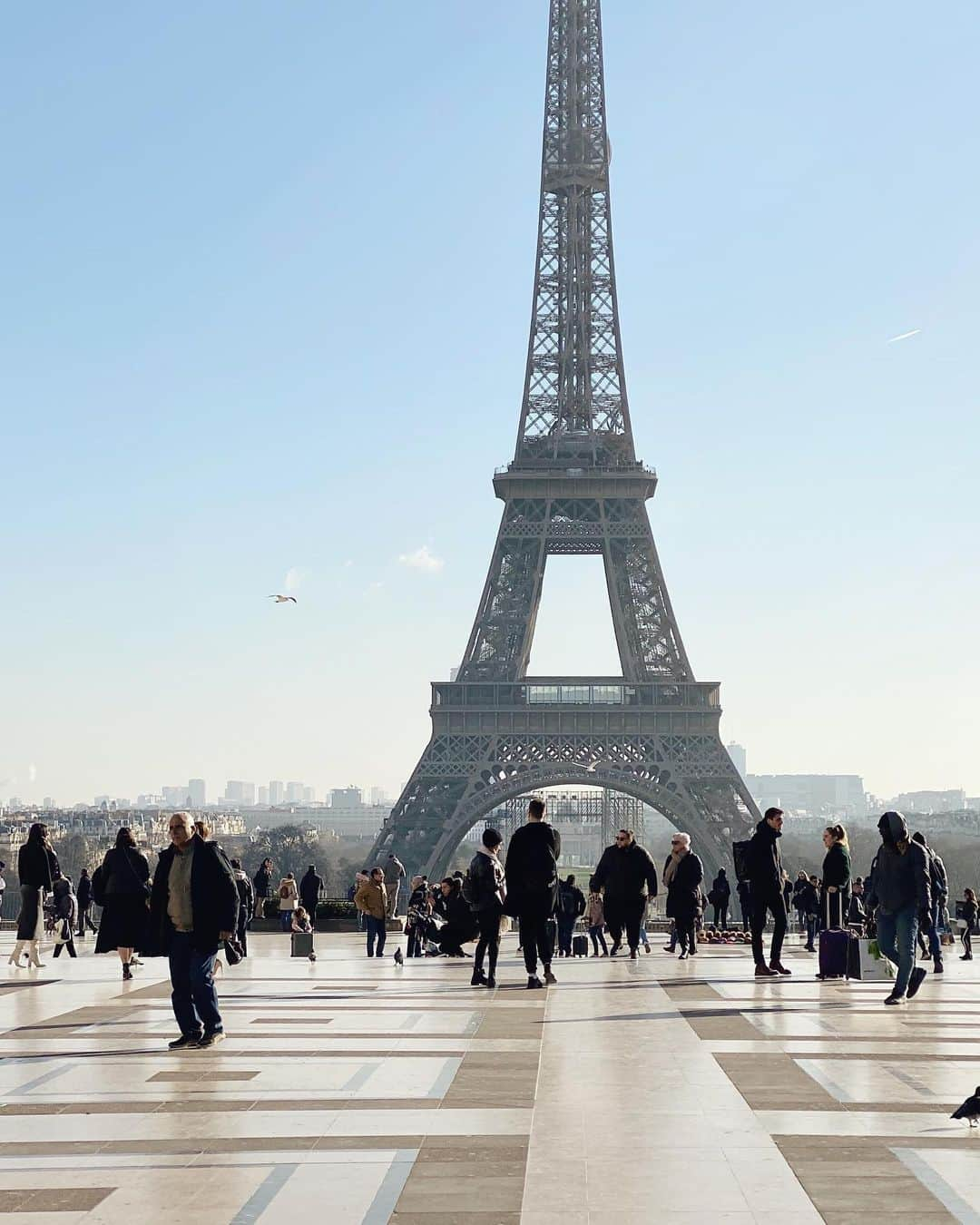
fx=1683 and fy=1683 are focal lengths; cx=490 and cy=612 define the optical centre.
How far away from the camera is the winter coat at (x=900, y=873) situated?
16031 mm

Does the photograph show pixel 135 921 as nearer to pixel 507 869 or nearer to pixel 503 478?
pixel 507 869

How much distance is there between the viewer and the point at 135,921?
17.0 m

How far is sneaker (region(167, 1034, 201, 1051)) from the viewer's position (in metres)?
12.3

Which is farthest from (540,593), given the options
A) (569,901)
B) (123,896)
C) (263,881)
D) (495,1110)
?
(495,1110)

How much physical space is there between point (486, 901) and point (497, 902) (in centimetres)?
12

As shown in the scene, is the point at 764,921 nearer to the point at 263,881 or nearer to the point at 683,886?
the point at 683,886

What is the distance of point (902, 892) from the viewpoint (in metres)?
16.1

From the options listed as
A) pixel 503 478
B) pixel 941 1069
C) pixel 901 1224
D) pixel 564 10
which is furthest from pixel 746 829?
pixel 901 1224

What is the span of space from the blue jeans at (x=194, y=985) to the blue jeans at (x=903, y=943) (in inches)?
263

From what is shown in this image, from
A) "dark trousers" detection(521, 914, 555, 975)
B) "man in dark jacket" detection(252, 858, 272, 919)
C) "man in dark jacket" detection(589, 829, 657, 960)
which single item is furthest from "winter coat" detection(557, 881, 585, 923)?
"man in dark jacket" detection(252, 858, 272, 919)

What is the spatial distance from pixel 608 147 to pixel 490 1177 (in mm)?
76353

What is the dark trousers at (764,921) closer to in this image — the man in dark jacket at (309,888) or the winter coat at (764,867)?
the winter coat at (764,867)

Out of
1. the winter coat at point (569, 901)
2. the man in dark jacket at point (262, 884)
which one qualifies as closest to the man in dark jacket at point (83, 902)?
the man in dark jacket at point (262, 884)

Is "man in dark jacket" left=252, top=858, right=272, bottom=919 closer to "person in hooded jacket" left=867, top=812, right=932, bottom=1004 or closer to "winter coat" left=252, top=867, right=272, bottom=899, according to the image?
"winter coat" left=252, top=867, right=272, bottom=899
